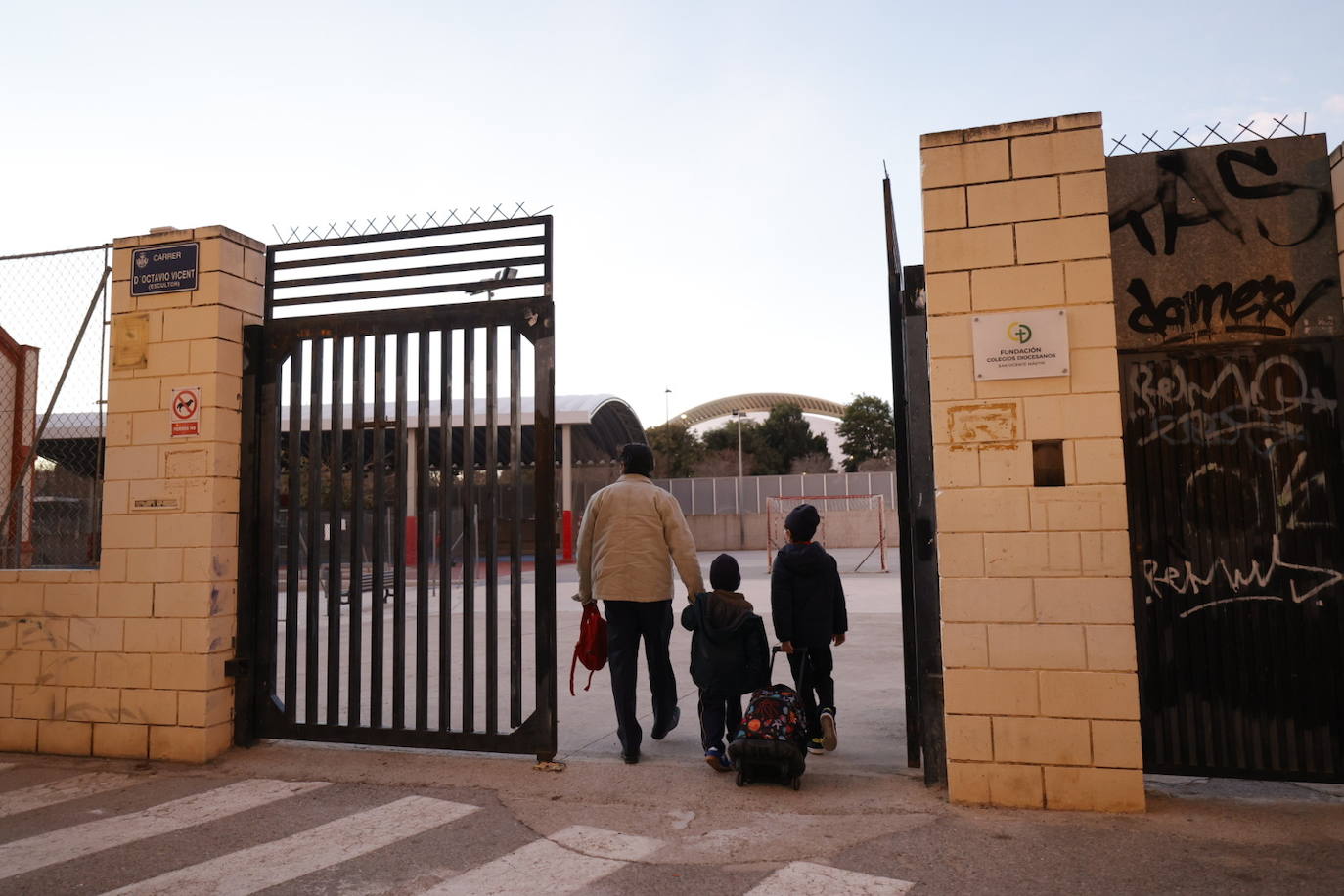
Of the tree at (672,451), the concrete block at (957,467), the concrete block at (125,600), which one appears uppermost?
the tree at (672,451)

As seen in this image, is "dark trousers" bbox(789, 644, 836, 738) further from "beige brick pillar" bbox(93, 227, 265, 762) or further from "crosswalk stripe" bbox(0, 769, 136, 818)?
"crosswalk stripe" bbox(0, 769, 136, 818)

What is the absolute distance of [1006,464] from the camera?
171 inches

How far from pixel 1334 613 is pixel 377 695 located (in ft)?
15.8

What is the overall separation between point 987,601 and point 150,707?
464cm

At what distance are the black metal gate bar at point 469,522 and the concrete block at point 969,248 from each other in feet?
8.38

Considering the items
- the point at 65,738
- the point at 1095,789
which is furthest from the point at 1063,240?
the point at 65,738

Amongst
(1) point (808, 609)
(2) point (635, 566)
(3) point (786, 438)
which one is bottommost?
(1) point (808, 609)

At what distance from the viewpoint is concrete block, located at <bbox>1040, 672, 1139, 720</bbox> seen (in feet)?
13.5

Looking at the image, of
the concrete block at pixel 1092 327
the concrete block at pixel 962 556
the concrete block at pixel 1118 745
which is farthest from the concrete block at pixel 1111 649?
the concrete block at pixel 1092 327

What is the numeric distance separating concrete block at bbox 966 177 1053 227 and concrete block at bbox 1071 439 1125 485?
1074 millimetres

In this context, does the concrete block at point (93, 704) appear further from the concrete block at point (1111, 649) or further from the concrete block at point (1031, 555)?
the concrete block at point (1111, 649)

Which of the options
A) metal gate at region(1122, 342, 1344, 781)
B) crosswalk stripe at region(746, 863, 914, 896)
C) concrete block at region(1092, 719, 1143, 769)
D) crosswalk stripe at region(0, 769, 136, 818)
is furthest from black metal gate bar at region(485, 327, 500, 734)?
metal gate at region(1122, 342, 1344, 781)

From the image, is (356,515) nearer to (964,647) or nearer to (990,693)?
(964,647)

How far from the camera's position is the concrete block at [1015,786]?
13.7 feet
